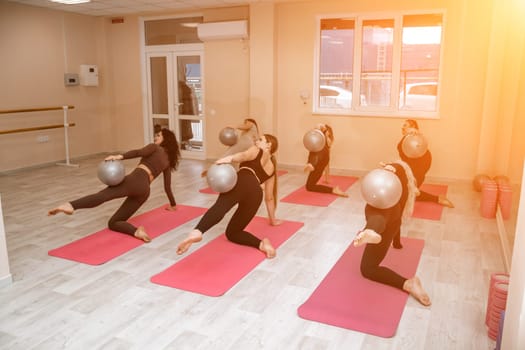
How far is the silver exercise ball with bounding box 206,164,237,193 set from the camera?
11.5 feet

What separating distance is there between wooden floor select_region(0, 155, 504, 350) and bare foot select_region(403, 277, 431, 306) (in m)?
0.06

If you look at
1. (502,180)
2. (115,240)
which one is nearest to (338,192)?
(502,180)

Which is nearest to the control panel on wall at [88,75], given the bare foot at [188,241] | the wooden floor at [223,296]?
the wooden floor at [223,296]

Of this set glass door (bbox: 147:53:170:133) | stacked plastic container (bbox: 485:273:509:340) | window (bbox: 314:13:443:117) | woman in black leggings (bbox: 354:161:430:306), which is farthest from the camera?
glass door (bbox: 147:53:170:133)

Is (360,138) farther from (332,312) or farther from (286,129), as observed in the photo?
(332,312)

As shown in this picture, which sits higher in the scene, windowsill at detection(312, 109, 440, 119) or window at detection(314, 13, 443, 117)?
window at detection(314, 13, 443, 117)

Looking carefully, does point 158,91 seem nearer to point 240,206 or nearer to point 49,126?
point 49,126

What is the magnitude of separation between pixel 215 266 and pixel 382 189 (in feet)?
4.91

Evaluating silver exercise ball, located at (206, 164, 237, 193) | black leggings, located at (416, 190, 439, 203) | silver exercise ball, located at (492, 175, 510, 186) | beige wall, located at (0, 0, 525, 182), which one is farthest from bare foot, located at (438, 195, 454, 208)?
silver exercise ball, located at (206, 164, 237, 193)

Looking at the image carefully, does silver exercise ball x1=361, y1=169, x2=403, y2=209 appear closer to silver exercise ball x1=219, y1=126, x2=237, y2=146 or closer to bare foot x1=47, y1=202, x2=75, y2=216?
bare foot x1=47, y1=202, x2=75, y2=216

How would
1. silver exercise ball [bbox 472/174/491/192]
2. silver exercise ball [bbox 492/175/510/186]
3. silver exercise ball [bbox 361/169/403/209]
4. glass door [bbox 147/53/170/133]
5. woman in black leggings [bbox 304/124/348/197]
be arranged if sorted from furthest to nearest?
glass door [bbox 147/53/170/133], silver exercise ball [bbox 472/174/491/192], woman in black leggings [bbox 304/124/348/197], silver exercise ball [bbox 492/175/510/186], silver exercise ball [bbox 361/169/403/209]

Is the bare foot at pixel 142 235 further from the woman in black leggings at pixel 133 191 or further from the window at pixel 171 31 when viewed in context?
the window at pixel 171 31

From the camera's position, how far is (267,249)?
12.6ft

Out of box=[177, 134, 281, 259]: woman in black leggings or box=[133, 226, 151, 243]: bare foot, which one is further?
box=[133, 226, 151, 243]: bare foot
